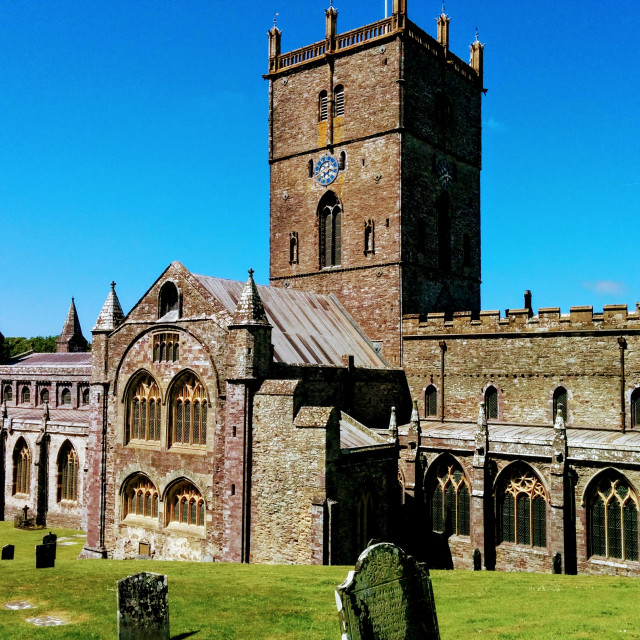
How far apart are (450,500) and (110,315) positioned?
1777 cm

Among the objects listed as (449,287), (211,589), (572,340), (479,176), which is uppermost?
(479,176)

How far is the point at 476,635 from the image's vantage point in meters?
15.0

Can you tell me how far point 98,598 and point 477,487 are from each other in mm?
15941

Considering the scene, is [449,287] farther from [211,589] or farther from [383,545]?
[383,545]

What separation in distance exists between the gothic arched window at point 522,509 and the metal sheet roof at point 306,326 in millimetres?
9389

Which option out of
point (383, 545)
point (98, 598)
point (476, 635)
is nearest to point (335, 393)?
point (98, 598)

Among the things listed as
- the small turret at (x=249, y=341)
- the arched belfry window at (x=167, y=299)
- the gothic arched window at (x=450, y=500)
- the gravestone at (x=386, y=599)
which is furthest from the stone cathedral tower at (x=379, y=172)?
the gravestone at (x=386, y=599)

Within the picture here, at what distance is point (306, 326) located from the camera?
34094 mm

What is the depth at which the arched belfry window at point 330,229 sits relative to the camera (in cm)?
4081

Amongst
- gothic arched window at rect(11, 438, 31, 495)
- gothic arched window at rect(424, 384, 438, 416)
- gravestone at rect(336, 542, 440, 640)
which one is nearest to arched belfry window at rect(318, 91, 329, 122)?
gothic arched window at rect(424, 384, 438, 416)

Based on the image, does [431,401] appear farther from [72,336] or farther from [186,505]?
[72,336]

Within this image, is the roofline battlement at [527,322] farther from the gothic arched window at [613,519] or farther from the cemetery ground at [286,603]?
the cemetery ground at [286,603]

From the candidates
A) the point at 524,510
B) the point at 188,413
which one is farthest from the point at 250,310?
the point at 524,510

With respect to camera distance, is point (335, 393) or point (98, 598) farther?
point (335, 393)
